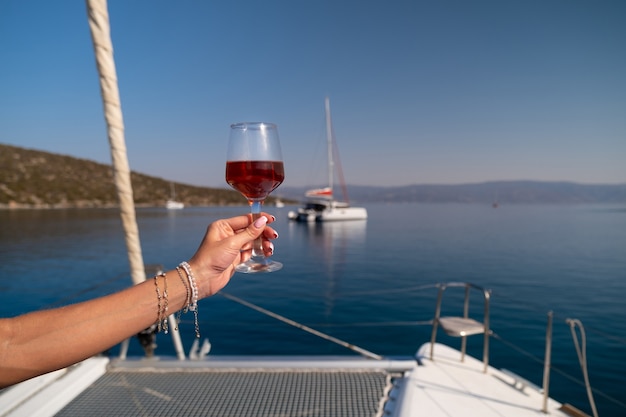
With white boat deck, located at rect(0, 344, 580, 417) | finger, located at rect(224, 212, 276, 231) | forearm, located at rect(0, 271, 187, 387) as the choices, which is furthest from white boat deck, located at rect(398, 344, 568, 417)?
forearm, located at rect(0, 271, 187, 387)

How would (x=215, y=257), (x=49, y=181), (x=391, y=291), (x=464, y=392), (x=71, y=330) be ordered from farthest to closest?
(x=49, y=181) < (x=391, y=291) < (x=464, y=392) < (x=215, y=257) < (x=71, y=330)

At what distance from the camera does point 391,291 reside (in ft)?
28.1

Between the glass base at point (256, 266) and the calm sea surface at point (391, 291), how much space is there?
195 cm

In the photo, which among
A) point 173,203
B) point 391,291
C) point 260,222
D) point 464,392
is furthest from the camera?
point 173,203

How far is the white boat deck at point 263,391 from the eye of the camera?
2.19 m

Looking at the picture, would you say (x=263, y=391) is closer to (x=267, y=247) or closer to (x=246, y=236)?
(x=267, y=247)

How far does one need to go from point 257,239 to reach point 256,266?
0.09 meters

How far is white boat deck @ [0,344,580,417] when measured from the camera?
2189mm

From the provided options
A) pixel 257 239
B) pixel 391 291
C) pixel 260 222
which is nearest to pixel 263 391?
pixel 257 239

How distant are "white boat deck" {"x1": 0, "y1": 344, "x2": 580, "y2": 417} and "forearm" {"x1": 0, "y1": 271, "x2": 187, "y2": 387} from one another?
1.68 m

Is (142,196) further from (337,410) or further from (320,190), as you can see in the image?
(337,410)

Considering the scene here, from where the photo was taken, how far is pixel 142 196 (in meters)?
75.4

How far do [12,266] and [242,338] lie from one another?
16979 mm

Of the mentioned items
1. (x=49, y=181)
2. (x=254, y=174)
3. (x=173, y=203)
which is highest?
(x=49, y=181)
